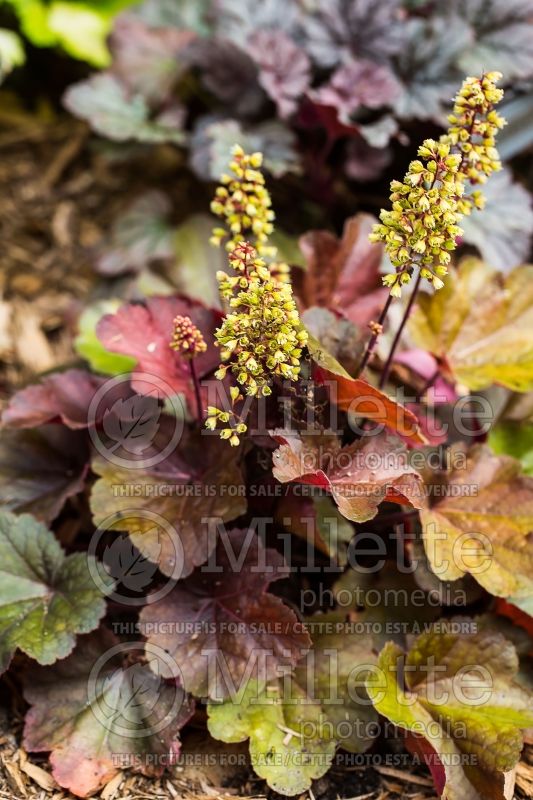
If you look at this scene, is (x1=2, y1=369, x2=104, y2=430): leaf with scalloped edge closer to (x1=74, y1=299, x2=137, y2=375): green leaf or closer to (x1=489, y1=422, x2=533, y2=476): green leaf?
(x1=74, y1=299, x2=137, y2=375): green leaf

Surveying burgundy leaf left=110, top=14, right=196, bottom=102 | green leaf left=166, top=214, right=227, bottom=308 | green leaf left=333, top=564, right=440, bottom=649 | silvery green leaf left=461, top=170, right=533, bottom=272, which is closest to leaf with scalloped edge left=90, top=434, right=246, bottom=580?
green leaf left=333, top=564, right=440, bottom=649

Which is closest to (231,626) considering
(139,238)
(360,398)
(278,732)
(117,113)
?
(278,732)

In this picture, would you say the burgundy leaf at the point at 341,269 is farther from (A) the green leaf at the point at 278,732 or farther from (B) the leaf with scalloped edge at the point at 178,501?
(A) the green leaf at the point at 278,732

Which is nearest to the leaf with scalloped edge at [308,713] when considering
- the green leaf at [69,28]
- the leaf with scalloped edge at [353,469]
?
the leaf with scalloped edge at [353,469]

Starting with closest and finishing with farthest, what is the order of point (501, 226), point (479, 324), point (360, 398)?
1. point (360, 398)
2. point (479, 324)
3. point (501, 226)

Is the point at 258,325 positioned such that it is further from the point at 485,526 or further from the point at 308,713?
the point at 308,713

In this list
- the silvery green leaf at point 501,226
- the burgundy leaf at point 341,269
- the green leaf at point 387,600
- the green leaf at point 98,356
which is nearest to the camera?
the green leaf at point 387,600
